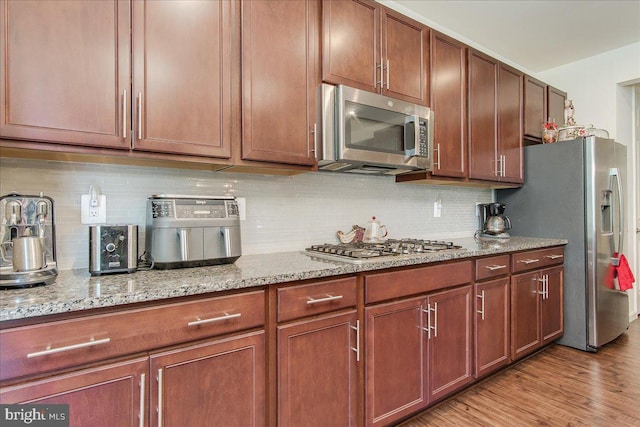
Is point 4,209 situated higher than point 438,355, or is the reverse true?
point 4,209

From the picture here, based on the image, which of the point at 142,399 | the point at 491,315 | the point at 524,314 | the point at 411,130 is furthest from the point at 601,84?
the point at 142,399

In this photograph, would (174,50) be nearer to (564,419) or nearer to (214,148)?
(214,148)

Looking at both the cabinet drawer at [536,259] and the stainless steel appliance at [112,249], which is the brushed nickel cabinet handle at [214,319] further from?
the cabinet drawer at [536,259]

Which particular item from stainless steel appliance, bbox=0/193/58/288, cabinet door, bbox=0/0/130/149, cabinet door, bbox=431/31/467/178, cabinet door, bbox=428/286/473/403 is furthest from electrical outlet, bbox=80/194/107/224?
cabinet door, bbox=431/31/467/178

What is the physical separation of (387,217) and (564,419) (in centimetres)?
156

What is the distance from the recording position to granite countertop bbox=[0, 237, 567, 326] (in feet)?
3.29

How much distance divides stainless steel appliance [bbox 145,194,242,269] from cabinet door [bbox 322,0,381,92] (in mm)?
928

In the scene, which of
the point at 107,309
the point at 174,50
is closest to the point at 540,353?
the point at 107,309

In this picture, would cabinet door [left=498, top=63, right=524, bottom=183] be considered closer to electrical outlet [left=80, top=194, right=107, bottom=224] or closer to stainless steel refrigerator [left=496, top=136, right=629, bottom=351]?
stainless steel refrigerator [left=496, top=136, right=629, bottom=351]

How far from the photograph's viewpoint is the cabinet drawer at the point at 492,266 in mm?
2215

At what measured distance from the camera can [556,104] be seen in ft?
11.5

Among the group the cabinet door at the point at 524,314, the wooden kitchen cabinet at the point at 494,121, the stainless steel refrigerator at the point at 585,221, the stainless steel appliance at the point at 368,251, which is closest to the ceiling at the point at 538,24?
the wooden kitchen cabinet at the point at 494,121

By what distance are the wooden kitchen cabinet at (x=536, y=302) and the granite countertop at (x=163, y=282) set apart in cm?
109

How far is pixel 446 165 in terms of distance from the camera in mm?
2494
